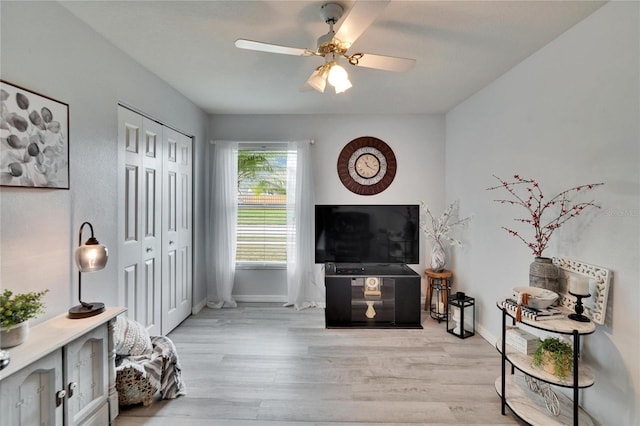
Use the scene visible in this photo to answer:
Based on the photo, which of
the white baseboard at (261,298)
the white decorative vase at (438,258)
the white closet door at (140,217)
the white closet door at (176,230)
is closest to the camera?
the white closet door at (140,217)

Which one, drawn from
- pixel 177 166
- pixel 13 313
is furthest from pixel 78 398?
pixel 177 166

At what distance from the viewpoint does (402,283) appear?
10.7ft

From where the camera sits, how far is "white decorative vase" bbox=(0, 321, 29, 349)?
1.27m

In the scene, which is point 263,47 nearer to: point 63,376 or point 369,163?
point 63,376

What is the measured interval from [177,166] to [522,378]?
3571mm

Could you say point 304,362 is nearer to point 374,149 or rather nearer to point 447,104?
point 374,149

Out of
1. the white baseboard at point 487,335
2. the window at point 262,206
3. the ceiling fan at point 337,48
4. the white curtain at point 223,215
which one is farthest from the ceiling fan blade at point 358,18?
the white baseboard at point 487,335

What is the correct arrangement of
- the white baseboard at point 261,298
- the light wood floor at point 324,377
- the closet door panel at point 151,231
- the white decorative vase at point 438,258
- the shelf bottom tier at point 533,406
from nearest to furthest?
the shelf bottom tier at point 533,406
the light wood floor at point 324,377
the closet door panel at point 151,231
the white decorative vase at point 438,258
the white baseboard at point 261,298

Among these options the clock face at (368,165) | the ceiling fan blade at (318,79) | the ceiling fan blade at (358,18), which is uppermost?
the ceiling fan blade at (358,18)

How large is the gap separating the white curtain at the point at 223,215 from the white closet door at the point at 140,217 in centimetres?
97

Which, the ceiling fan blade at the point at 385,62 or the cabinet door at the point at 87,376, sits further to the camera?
the ceiling fan blade at the point at 385,62

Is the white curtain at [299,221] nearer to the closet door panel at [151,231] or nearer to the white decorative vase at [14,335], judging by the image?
the closet door panel at [151,231]

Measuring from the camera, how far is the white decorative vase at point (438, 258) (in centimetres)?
338

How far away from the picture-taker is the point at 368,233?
11.7 feet
